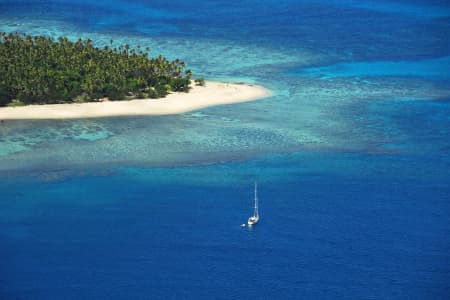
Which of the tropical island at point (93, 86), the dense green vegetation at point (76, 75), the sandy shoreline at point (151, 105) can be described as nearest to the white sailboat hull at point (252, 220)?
the sandy shoreline at point (151, 105)

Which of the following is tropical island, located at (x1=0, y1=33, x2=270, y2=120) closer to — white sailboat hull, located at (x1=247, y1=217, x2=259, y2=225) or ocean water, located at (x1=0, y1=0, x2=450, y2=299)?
ocean water, located at (x1=0, y1=0, x2=450, y2=299)

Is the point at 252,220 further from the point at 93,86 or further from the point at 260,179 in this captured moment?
the point at 93,86

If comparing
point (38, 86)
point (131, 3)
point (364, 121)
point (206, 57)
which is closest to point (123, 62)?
point (38, 86)

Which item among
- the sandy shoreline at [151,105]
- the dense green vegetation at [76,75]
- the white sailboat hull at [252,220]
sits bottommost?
the white sailboat hull at [252,220]

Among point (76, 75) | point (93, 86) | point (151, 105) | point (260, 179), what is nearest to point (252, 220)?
point (260, 179)

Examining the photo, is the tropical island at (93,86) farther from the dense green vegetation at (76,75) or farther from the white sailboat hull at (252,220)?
the white sailboat hull at (252,220)

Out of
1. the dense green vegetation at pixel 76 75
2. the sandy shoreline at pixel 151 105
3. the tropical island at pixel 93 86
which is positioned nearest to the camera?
the sandy shoreline at pixel 151 105
